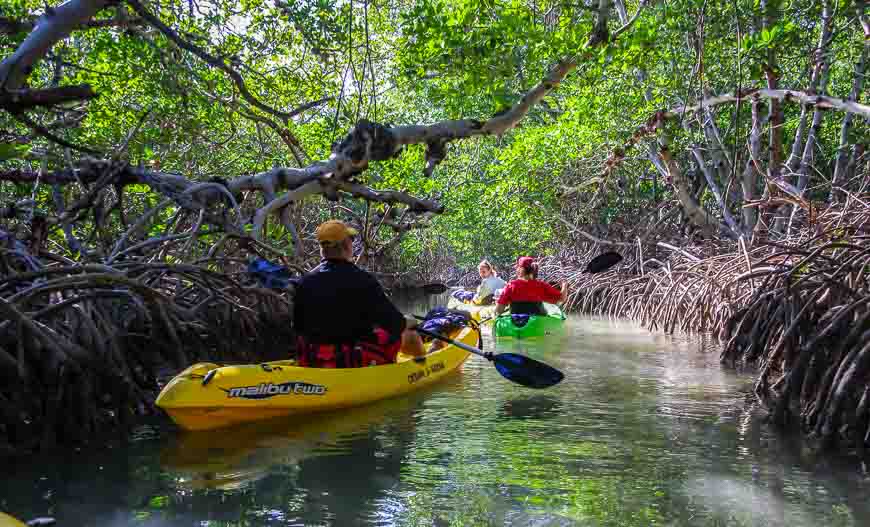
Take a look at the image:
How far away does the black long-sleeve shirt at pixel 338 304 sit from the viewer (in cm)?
502

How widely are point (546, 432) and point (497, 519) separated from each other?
162 cm

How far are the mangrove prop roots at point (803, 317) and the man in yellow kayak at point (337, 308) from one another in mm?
2383

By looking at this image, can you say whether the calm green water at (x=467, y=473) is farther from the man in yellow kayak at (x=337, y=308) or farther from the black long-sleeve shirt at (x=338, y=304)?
the black long-sleeve shirt at (x=338, y=304)

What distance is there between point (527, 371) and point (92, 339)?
2716mm

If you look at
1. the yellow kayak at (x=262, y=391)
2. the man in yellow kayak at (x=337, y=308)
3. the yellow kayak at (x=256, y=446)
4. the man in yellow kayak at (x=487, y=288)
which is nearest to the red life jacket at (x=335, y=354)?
the man in yellow kayak at (x=337, y=308)

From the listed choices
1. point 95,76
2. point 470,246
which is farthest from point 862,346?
point 470,246

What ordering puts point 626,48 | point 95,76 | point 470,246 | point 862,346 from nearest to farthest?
point 862,346, point 626,48, point 95,76, point 470,246

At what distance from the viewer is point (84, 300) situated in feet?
14.8

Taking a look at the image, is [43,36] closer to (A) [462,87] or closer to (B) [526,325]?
(A) [462,87]

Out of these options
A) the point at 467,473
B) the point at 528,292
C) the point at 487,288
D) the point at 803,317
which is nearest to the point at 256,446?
the point at 467,473

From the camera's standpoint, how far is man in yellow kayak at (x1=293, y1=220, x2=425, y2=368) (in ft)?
16.5

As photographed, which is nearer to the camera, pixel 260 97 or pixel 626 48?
pixel 626 48

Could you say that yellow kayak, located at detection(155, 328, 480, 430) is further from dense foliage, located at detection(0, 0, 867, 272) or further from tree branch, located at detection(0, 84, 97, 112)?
tree branch, located at detection(0, 84, 97, 112)

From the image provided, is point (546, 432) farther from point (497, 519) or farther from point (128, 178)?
point (128, 178)
